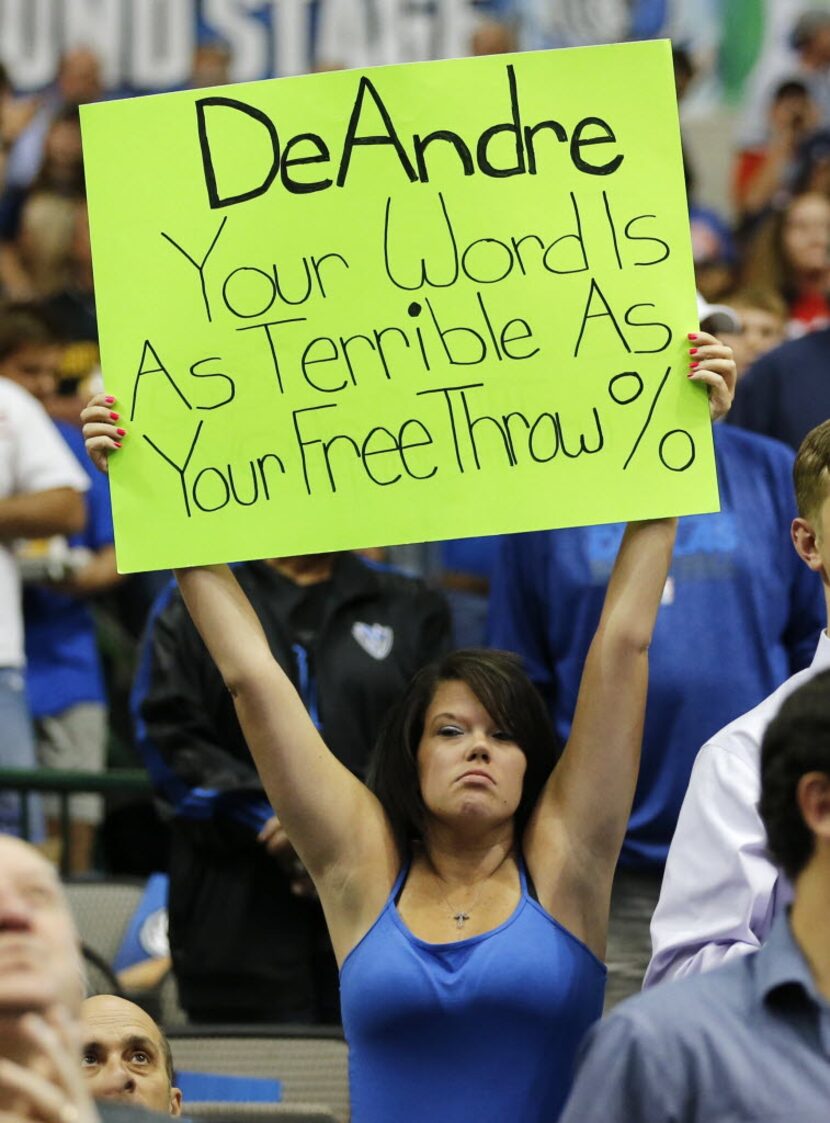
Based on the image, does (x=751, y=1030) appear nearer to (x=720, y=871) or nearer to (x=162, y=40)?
(x=720, y=871)

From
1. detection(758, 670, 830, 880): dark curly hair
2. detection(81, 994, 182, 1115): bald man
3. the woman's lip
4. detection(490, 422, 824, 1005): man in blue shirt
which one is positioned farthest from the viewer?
detection(490, 422, 824, 1005): man in blue shirt

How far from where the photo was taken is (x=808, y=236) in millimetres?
6793

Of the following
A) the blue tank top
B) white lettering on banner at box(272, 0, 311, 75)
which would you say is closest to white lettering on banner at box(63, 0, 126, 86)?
white lettering on banner at box(272, 0, 311, 75)

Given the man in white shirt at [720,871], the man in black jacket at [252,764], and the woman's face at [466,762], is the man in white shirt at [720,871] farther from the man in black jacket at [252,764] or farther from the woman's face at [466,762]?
the man in black jacket at [252,764]

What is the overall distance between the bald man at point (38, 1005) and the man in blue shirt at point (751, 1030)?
20.7 inches

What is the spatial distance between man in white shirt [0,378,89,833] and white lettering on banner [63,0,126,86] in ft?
7.58

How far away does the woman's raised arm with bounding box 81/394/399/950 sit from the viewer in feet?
10.2

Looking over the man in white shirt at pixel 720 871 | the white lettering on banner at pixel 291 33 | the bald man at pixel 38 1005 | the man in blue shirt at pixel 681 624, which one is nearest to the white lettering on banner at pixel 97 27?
the white lettering on banner at pixel 291 33

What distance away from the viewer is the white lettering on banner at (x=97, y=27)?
727 centimetres

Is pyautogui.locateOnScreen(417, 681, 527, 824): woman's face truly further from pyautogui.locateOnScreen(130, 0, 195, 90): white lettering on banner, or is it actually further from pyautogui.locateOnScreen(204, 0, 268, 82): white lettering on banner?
pyautogui.locateOnScreen(130, 0, 195, 90): white lettering on banner

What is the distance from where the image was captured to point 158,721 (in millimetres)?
4500

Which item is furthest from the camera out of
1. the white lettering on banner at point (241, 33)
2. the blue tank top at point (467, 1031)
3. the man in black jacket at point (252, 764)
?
the white lettering on banner at point (241, 33)

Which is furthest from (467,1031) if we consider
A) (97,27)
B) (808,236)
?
(97,27)

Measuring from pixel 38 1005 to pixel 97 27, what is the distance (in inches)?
228
